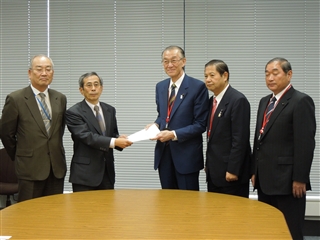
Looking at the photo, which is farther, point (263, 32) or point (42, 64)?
point (263, 32)

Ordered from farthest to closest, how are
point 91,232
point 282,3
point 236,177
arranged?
point 282,3, point 236,177, point 91,232

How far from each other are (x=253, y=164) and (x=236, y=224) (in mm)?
1272

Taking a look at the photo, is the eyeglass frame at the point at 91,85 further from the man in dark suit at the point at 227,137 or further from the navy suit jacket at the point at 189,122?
the man in dark suit at the point at 227,137

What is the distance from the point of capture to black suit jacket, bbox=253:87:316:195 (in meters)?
3.07

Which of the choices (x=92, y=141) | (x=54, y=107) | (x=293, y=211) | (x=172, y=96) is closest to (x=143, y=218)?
(x=92, y=141)

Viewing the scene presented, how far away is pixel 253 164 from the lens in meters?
3.42

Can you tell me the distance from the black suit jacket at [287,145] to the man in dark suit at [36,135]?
169 cm

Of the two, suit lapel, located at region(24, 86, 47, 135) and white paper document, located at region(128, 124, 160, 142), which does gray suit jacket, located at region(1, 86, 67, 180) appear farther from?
white paper document, located at region(128, 124, 160, 142)

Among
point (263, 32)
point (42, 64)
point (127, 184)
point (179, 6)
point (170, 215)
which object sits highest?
point (179, 6)

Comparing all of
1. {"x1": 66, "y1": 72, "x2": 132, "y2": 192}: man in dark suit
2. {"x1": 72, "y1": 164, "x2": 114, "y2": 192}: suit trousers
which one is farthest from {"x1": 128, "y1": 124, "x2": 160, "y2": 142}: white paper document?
{"x1": 72, "y1": 164, "x2": 114, "y2": 192}: suit trousers

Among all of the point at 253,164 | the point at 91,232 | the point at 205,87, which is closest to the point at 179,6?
the point at 205,87

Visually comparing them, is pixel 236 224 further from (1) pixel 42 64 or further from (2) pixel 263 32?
(2) pixel 263 32

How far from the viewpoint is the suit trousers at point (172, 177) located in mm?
3639

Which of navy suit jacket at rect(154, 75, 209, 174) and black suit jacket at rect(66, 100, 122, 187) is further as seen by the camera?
navy suit jacket at rect(154, 75, 209, 174)
